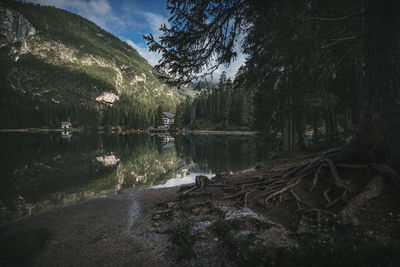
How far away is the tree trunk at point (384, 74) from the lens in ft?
→ 12.1

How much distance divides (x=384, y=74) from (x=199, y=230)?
5.55 m

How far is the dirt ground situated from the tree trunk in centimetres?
110

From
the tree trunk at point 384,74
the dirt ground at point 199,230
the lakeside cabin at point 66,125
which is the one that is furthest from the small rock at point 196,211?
the lakeside cabin at point 66,125

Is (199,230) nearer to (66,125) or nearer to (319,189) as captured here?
(319,189)

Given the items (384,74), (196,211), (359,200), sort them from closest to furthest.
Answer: (384,74) → (359,200) → (196,211)

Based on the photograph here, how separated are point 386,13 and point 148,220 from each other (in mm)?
8350

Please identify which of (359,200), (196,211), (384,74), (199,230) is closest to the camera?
(384,74)

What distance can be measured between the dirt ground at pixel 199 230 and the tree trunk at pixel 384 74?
1.10m

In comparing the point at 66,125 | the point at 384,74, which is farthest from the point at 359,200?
the point at 66,125

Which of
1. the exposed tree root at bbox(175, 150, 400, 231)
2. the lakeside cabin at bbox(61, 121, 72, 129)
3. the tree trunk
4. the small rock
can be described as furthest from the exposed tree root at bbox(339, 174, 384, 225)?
the lakeside cabin at bbox(61, 121, 72, 129)

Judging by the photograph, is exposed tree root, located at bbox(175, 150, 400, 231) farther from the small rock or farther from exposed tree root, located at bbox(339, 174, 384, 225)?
the small rock

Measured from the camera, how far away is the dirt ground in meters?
3.73

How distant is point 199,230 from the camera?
16.1 feet

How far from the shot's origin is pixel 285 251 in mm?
3264
